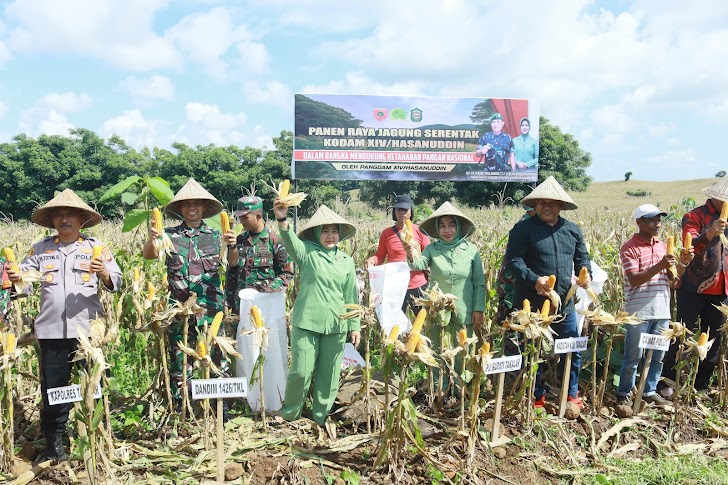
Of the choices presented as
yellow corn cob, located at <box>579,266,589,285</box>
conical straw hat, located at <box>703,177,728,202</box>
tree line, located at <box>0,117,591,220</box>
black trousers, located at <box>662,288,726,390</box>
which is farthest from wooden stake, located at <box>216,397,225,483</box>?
tree line, located at <box>0,117,591,220</box>

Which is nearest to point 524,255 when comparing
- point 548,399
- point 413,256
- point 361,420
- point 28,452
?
point 413,256

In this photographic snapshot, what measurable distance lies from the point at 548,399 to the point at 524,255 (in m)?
1.36

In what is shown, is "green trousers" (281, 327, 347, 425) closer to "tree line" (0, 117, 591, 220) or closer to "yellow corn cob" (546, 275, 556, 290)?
"yellow corn cob" (546, 275, 556, 290)

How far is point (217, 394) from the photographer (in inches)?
120

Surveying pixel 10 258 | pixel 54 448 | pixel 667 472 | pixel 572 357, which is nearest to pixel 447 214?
pixel 572 357

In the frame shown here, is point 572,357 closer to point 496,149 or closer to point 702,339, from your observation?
point 702,339

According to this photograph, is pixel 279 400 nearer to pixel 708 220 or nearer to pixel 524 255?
pixel 524 255

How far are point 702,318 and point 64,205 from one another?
4935mm

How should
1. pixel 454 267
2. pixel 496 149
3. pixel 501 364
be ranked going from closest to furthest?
pixel 501 364, pixel 454 267, pixel 496 149

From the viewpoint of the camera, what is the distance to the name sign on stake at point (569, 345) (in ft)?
12.9

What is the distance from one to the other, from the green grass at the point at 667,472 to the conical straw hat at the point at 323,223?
2316 millimetres

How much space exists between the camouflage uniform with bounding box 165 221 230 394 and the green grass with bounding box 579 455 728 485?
8.87ft

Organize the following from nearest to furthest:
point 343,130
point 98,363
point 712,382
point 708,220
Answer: point 98,363 → point 708,220 → point 712,382 → point 343,130

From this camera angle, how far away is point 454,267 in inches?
168
